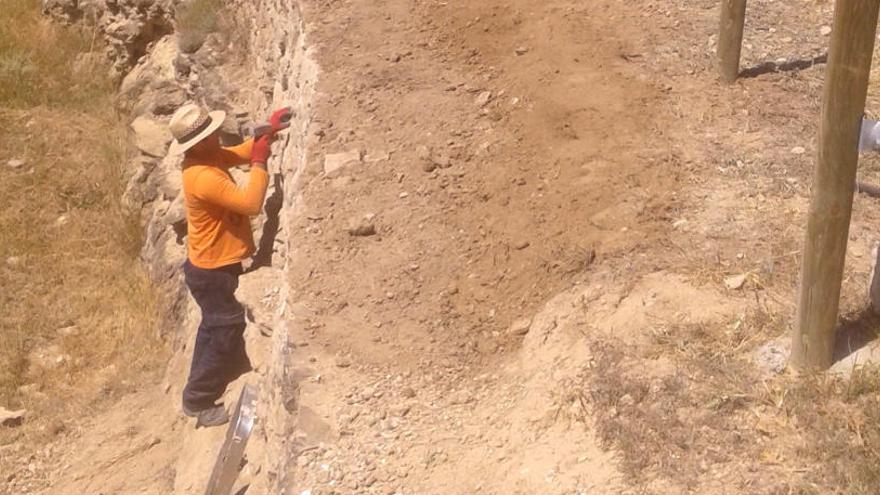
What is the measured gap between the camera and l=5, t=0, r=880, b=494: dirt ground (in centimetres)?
427

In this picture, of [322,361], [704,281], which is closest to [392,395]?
[322,361]

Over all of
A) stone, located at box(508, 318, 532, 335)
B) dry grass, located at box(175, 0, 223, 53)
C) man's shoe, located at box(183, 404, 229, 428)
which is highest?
stone, located at box(508, 318, 532, 335)

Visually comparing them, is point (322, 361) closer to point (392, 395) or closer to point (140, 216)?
point (392, 395)

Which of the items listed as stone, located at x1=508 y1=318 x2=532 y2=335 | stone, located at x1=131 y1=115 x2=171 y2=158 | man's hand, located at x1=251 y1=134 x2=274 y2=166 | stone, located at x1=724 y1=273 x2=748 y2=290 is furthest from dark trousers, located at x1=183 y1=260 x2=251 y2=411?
stone, located at x1=131 y1=115 x2=171 y2=158

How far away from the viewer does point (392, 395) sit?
4.93 m

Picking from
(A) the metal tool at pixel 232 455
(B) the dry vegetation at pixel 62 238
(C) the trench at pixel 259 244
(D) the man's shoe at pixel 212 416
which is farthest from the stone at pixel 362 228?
(B) the dry vegetation at pixel 62 238

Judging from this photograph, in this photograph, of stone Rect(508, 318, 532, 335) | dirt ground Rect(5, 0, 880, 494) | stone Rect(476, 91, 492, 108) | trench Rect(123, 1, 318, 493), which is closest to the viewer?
dirt ground Rect(5, 0, 880, 494)

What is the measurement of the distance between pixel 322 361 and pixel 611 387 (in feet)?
4.50

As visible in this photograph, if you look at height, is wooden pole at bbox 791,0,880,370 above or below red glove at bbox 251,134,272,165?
above

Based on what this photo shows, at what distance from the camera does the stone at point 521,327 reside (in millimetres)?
5074

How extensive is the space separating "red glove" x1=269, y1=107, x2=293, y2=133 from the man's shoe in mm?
1666

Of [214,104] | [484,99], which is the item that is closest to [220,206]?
[484,99]

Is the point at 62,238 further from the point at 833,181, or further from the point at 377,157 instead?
the point at 833,181

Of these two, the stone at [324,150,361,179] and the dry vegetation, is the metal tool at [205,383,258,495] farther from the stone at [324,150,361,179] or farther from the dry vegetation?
the dry vegetation
